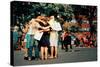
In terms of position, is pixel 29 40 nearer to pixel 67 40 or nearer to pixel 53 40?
pixel 53 40

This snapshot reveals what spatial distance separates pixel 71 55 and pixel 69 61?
67 millimetres

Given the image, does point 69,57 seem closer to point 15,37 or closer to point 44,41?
point 44,41

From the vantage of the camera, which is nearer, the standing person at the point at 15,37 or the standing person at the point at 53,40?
the standing person at the point at 15,37

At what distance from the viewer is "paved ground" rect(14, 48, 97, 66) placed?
6.96 feet

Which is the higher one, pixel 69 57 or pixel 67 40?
pixel 67 40

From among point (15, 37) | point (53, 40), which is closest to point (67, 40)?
point (53, 40)

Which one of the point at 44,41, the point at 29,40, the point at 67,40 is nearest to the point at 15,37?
the point at 29,40

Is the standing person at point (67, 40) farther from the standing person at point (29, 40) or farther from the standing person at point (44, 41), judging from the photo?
the standing person at point (29, 40)

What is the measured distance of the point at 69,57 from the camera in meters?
→ 2.32

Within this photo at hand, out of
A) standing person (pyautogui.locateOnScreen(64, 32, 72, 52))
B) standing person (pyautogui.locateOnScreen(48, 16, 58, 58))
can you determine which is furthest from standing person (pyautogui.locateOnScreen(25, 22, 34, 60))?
standing person (pyautogui.locateOnScreen(64, 32, 72, 52))

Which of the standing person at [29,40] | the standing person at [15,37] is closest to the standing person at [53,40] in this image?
the standing person at [29,40]

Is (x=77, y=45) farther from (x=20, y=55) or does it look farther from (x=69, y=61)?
(x=20, y=55)

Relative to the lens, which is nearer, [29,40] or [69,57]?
[29,40]

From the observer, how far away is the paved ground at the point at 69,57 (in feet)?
6.96
